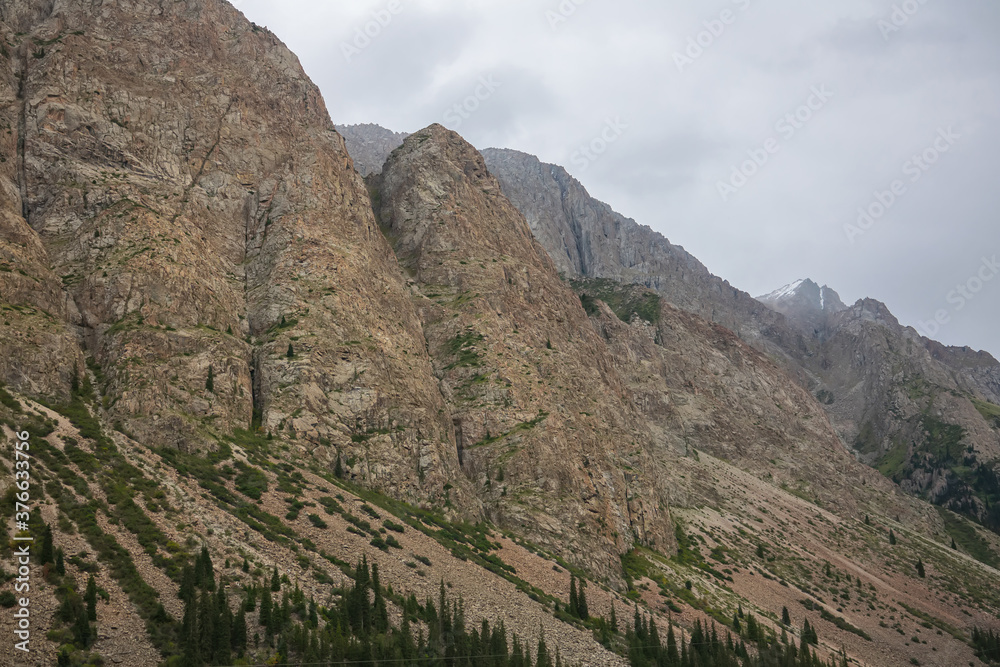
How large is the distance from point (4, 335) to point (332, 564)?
27.9 m

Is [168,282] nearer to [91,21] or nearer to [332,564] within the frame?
[332,564]

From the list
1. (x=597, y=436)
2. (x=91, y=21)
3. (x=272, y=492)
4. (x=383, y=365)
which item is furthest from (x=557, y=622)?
(x=91, y=21)

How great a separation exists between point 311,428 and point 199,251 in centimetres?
2278

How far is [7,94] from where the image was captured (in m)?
66.0

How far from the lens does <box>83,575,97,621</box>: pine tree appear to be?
2792cm

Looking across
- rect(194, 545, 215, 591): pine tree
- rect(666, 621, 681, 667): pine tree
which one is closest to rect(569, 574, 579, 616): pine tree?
rect(666, 621, 681, 667): pine tree

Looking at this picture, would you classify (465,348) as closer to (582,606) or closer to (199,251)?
(199,251)

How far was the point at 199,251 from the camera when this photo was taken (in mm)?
66375

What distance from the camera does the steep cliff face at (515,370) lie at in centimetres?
7169

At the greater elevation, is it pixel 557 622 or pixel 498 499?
pixel 498 499

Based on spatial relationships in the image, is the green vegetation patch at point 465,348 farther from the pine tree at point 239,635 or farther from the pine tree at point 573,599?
the pine tree at point 239,635

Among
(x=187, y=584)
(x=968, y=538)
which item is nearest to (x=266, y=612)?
(x=187, y=584)

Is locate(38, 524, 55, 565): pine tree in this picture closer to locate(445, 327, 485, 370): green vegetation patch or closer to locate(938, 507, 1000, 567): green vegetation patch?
locate(445, 327, 485, 370): green vegetation patch

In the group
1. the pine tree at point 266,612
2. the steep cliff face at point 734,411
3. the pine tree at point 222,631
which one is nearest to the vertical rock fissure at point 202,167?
the pine tree at point 266,612
